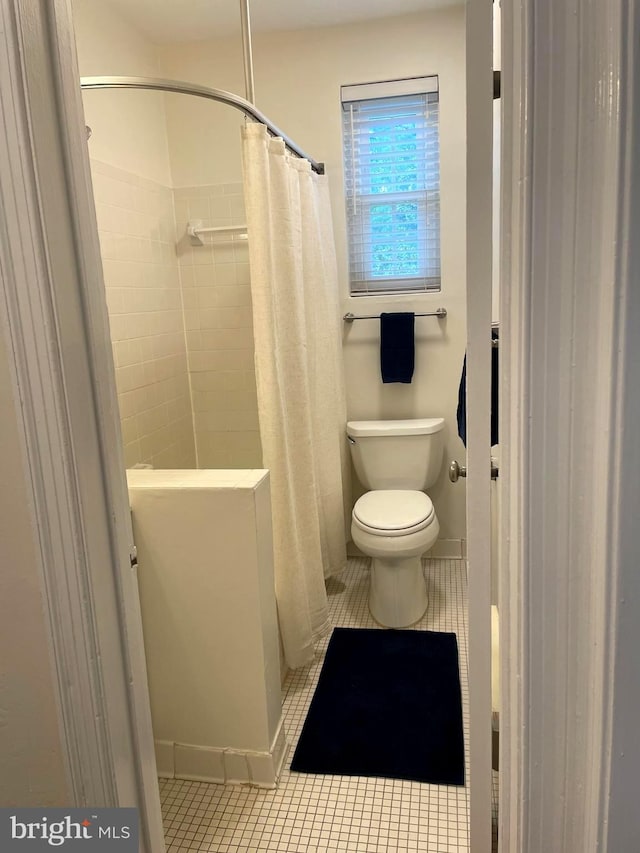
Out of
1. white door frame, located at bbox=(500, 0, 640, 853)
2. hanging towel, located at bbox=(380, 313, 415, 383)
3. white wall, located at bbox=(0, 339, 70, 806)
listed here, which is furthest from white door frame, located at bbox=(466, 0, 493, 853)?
hanging towel, located at bbox=(380, 313, 415, 383)

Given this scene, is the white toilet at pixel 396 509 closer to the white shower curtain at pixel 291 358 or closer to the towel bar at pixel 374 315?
the white shower curtain at pixel 291 358

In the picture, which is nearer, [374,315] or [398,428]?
[398,428]

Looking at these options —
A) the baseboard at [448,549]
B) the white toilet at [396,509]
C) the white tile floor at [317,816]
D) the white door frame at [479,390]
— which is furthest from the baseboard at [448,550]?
the white door frame at [479,390]

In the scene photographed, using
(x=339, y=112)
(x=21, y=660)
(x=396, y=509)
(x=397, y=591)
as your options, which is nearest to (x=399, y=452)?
(x=396, y=509)

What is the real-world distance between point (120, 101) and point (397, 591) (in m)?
2.18

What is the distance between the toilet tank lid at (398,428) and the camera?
266 cm

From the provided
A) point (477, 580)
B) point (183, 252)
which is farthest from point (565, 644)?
point (183, 252)

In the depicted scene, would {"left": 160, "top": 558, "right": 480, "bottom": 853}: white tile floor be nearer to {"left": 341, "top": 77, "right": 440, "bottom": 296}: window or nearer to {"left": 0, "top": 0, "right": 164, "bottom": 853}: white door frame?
{"left": 0, "top": 0, "right": 164, "bottom": 853}: white door frame

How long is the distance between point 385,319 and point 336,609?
132 cm

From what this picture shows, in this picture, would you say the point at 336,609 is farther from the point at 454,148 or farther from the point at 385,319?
the point at 454,148

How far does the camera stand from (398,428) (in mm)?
2680

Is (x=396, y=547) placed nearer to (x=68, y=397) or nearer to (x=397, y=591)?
(x=397, y=591)

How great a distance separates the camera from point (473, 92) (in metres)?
0.91

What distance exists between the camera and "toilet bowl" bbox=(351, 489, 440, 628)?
2.31 metres
